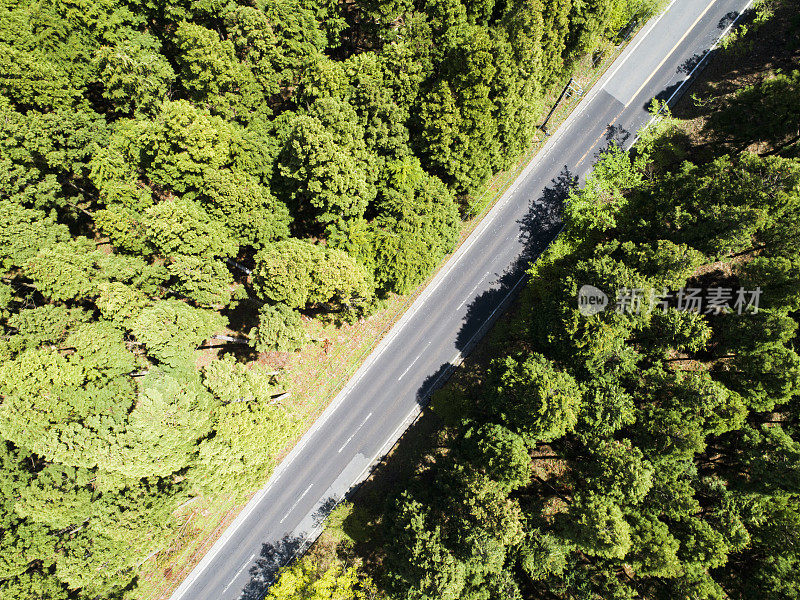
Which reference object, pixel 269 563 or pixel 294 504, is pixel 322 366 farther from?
pixel 269 563

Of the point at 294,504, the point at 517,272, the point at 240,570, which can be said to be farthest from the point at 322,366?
the point at 517,272

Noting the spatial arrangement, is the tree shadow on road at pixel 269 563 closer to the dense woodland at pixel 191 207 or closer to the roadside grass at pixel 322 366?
the roadside grass at pixel 322 366

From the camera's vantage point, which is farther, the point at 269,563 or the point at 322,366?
the point at 322,366

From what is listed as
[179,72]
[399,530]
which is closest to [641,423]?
[399,530]

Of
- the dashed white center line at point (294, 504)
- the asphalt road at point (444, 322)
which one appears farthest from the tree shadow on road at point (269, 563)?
the dashed white center line at point (294, 504)

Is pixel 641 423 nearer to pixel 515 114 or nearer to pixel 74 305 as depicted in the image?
pixel 515 114

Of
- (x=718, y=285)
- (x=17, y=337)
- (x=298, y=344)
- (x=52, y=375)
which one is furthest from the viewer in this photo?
(x=718, y=285)

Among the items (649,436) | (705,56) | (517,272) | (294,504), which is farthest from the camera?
(705,56)
